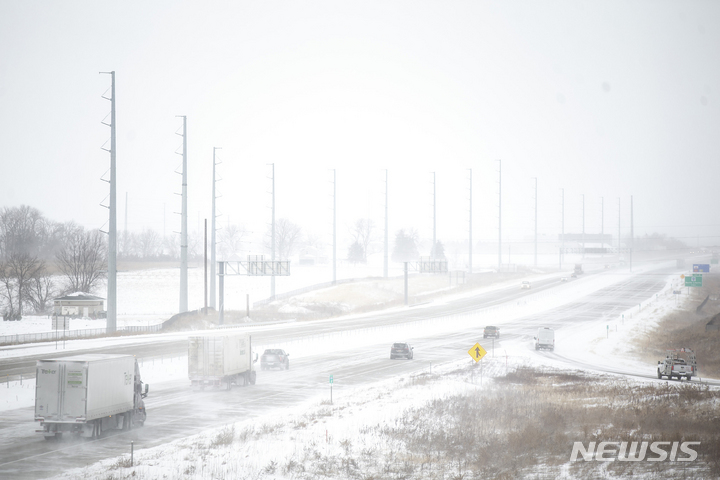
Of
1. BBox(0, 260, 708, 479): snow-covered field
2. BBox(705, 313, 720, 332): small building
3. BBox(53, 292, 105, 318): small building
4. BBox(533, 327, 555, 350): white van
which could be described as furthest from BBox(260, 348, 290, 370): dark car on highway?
BBox(705, 313, 720, 332): small building

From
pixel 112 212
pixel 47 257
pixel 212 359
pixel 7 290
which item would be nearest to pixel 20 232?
pixel 47 257

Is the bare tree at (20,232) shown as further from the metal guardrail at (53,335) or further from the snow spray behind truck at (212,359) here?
the snow spray behind truck at (212,359)

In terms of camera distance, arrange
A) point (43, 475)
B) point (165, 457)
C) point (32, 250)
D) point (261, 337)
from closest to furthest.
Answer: point (43, 475), point (165, 457), point (261, 337), point (32, 250)

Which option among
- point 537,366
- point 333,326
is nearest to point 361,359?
point 537,366

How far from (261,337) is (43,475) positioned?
138ft

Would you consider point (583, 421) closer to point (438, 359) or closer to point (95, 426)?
point (95, 426)

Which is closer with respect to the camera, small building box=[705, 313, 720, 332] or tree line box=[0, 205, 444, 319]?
small building box=[705, 313, 720, 332]

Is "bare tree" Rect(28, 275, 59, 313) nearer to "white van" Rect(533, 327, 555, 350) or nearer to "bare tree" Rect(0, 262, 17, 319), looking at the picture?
"bare tree" Rect(0, 262, 17, 319)

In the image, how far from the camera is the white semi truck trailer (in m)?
20.3

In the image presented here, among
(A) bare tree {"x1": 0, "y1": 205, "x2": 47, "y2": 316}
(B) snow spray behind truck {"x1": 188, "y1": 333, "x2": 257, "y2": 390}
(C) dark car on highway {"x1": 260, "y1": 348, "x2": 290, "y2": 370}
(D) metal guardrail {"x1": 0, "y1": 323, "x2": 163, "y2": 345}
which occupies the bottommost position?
(D) metal guardrail {"x1": 0, "y1": 323, "x2": 163, "y2": 345}

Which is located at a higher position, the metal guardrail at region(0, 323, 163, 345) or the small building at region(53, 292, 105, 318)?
the small building at region(53, 292, 105, 318)

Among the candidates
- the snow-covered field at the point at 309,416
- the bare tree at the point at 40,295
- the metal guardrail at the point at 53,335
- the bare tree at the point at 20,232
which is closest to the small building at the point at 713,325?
the snow-covered field at the point at 309,416

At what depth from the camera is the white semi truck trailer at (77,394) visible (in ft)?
66.7

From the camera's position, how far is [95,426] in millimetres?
21297
